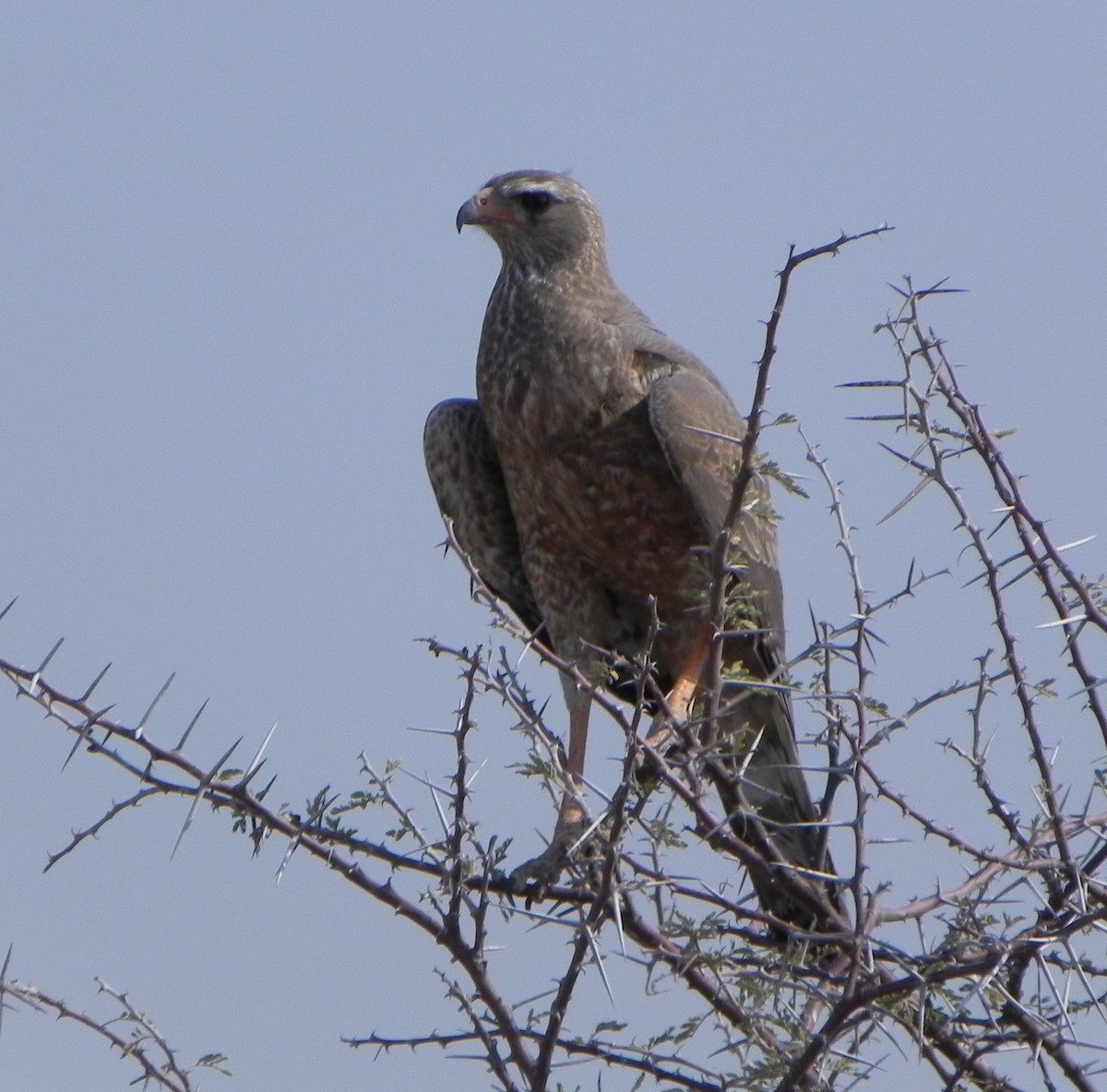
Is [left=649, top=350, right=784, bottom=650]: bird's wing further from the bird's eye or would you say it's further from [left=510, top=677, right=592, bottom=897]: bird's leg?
→ the bird's eye

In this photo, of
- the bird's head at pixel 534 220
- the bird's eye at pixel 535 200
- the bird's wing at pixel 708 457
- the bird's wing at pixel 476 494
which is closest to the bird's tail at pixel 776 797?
the bird's wing at pixel 708 457

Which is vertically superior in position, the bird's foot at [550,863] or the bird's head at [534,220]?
the bird's head at [534,220]

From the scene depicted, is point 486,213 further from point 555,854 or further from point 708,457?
point 555,854

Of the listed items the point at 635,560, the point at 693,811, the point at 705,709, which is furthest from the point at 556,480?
the point at 693,811

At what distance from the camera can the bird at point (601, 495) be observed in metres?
5.06

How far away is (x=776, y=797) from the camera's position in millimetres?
4777

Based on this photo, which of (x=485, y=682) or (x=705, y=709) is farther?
(x=705, y=709)

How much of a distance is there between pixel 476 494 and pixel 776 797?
1537mm

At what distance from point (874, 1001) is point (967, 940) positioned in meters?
0.24

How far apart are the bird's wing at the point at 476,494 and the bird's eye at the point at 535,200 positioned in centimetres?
75

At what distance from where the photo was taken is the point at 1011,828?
3.36m

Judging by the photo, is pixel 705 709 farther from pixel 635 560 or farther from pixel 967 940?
pixel 635 560

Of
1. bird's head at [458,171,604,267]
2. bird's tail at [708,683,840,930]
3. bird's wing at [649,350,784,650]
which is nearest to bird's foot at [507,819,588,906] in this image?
bird's tail at [708,683,840,930]

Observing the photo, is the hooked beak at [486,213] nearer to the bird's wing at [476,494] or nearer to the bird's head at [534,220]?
the bird's head at [534,220]
